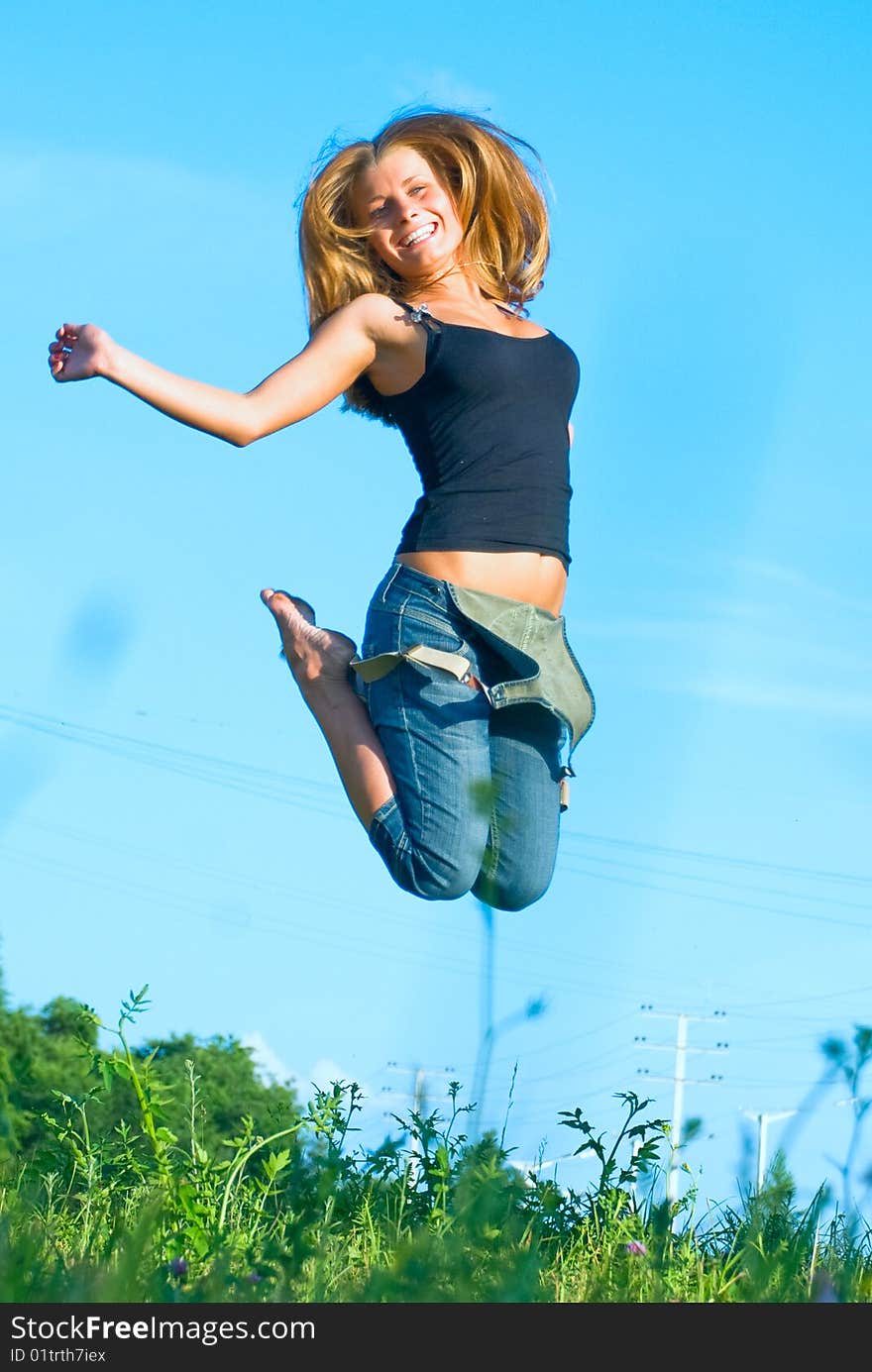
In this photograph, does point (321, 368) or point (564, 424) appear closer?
point (321, 368)

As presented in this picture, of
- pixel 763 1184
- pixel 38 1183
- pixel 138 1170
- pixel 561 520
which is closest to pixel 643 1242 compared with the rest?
pixel 763 1184

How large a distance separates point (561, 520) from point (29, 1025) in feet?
102

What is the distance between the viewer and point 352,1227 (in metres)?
3.21

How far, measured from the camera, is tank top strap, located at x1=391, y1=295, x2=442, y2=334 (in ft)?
13.2

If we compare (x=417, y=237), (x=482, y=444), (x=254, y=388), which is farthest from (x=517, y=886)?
(x=417, y=237)

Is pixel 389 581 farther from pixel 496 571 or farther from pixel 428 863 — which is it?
pixel 428 863

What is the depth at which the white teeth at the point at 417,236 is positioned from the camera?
4.29 meters

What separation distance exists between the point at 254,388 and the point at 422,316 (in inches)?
21.5

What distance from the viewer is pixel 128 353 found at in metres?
3.58

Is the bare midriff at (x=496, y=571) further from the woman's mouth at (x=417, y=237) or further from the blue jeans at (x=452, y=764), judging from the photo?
the woman's mouth at (x=417, y=237)

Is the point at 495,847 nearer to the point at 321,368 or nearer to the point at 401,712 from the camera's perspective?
the point at 401,712

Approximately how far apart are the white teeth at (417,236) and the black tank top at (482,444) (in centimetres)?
28
